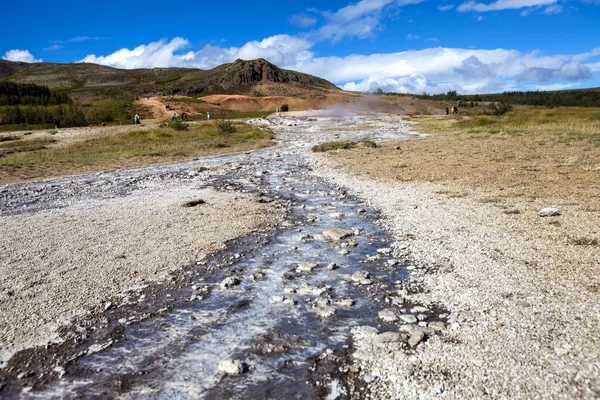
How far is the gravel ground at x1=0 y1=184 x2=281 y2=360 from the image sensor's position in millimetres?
3885

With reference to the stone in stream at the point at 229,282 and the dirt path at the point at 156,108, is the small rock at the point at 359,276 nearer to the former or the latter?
the stone in stream at the point at 229,282

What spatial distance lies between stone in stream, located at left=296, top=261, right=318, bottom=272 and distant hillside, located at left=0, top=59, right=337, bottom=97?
196ft

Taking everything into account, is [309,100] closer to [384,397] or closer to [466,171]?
[466,171]

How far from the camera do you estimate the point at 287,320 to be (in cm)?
368

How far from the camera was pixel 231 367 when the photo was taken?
2.99m

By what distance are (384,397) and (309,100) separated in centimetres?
5527

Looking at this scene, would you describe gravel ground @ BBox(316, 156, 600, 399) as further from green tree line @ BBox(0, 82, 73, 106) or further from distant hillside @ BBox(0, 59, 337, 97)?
distant hillside @ BBox(0, 59, 337, 97)

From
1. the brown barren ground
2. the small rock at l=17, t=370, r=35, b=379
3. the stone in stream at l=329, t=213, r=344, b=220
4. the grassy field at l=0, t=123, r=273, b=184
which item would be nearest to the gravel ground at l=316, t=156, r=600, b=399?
the brown barren ground

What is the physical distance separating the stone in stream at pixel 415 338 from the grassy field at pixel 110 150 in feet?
41.8

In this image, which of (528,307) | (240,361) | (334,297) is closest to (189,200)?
(334,297)

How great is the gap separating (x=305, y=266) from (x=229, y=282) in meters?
0.91

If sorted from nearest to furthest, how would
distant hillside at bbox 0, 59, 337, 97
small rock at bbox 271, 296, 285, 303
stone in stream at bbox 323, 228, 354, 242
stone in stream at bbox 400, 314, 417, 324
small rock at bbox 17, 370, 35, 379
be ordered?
1. small rock at bbox 17, 370, 35, 379
2. stone in stream at bbox 400, 314, 417, 324
3. small rock at bbox 271, 296, 285, 303
4. stone in stream at bbox 323, 228, 354, 242
5. distant hillside at bbox 0, 59, 337, 97

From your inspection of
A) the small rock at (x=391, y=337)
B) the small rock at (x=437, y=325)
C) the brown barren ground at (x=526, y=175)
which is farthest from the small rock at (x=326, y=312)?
the brown barren ground at (x=526, y=175)

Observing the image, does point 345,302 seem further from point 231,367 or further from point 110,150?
point 110,150
